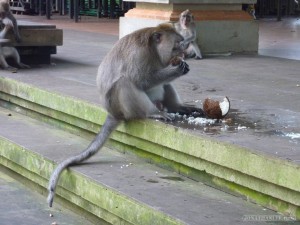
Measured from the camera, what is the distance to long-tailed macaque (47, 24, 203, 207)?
5.22 m

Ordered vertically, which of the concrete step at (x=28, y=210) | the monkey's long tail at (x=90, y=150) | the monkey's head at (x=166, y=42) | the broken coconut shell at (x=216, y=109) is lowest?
the concrete step at (x=28, y=210)

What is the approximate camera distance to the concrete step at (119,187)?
4215 mm

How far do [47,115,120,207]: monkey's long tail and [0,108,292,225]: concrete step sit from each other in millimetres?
60

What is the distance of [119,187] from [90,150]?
1.99ft

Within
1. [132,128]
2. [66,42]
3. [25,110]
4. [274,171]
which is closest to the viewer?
[274,171]

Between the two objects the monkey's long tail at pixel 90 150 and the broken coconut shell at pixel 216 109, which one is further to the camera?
the broken coconut shell at pixel 216 109

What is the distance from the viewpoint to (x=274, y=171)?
414 cm

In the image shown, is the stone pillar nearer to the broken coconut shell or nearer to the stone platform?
the stone platform

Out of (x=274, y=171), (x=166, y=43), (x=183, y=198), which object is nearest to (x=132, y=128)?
(x=166, y=43)

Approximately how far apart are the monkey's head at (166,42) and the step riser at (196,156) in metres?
0.47

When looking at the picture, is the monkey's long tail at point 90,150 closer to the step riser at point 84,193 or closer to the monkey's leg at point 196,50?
the step riser at point 84,193

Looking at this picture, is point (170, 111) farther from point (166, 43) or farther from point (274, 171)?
point (274, 171)

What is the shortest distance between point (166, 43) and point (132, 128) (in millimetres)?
652

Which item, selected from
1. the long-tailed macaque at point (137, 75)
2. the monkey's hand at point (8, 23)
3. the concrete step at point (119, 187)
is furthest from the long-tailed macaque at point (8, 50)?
the long-tailed macaque at point (137, 75)
